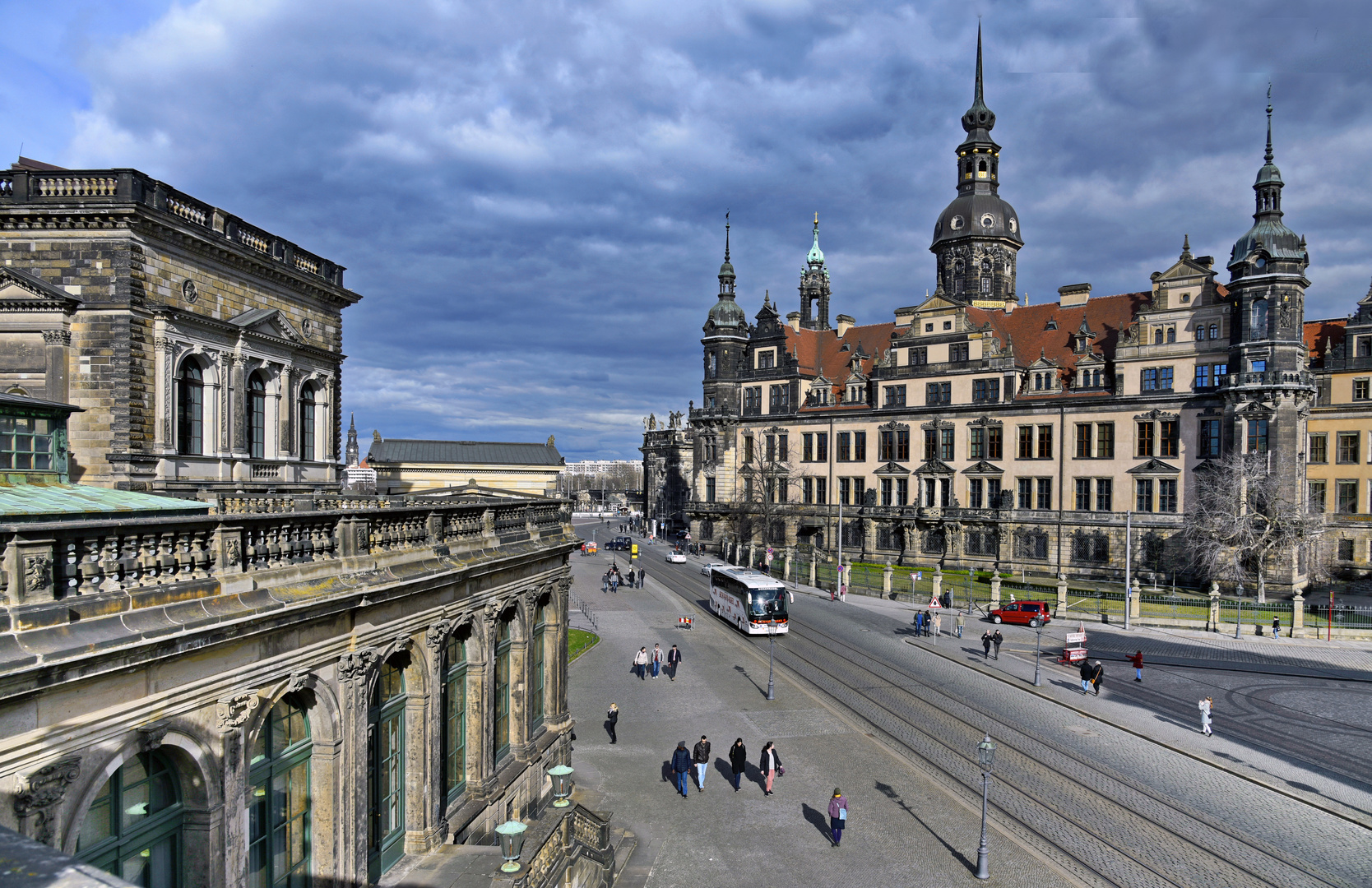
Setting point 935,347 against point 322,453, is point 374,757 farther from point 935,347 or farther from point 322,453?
point 935,347

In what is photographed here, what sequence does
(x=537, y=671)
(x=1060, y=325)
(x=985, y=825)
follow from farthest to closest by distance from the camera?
1. (x=1060, y=325)
2. (x=537, y=671)
3. (x=985, y=825)

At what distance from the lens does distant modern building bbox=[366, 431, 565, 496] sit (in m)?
36.7

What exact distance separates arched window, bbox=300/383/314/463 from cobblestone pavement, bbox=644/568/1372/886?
19219mm

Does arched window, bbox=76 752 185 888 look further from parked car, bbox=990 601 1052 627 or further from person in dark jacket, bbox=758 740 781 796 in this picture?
parked car, bbox=990 601 1052 627

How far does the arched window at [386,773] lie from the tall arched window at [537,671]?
17.7ft

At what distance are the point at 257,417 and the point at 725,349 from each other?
57526 mm

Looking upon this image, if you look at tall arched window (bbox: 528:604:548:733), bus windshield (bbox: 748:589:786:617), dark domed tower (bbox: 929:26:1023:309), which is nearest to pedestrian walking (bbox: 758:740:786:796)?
tall arched window (bbox: 528:604:548:733)

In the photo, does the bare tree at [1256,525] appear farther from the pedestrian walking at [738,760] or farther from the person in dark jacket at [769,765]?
the pedestrian walking at [738,760]

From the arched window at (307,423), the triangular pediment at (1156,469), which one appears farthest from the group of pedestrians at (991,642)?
the arched window at (307,423)

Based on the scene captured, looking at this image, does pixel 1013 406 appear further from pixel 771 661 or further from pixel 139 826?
pixel 139 826

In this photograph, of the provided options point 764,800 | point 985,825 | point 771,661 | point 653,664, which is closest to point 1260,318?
point 771,661

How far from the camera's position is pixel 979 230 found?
245 feet

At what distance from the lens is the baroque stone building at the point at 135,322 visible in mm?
17328

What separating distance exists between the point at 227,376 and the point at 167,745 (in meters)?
15.4
